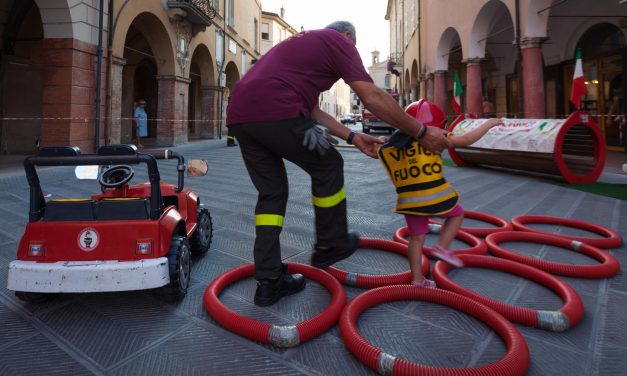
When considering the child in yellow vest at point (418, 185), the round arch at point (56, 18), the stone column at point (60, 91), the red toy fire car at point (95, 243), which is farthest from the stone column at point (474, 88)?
the red toy fire car at point (95, 243)

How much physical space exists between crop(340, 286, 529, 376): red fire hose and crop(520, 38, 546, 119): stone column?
35.7 feet

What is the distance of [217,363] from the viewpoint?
1761 millimetres

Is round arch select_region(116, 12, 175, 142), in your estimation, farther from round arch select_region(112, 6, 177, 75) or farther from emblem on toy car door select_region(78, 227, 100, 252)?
emblem on toy car door select_region(78, 227, 100, 252)

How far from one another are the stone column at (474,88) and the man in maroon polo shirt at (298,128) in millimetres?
13588

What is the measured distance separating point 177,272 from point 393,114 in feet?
5.04

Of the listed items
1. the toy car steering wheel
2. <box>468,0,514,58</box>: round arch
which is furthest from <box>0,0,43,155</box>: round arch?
<box>468,0,514,58</box>: round arch

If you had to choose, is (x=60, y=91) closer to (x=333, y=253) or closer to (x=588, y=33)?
(x=333, y=253)

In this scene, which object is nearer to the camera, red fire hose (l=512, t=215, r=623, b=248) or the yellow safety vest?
the yellow safety vest

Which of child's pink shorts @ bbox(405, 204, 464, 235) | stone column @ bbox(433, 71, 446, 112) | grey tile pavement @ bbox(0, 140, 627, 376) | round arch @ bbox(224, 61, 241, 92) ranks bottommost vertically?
grey tile pavement @ bbox(0, 140, 627, 376)

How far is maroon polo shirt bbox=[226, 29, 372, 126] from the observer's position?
2.14 meters

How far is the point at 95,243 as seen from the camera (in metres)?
2.18

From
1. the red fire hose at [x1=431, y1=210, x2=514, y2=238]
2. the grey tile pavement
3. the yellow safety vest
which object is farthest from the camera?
the red fire hose at [x1=431, y1=210, x2=514, y2=238]

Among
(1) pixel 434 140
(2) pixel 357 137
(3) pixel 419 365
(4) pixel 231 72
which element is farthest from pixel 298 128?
(4) pixel 231 72

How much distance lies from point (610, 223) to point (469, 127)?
16.5ft
